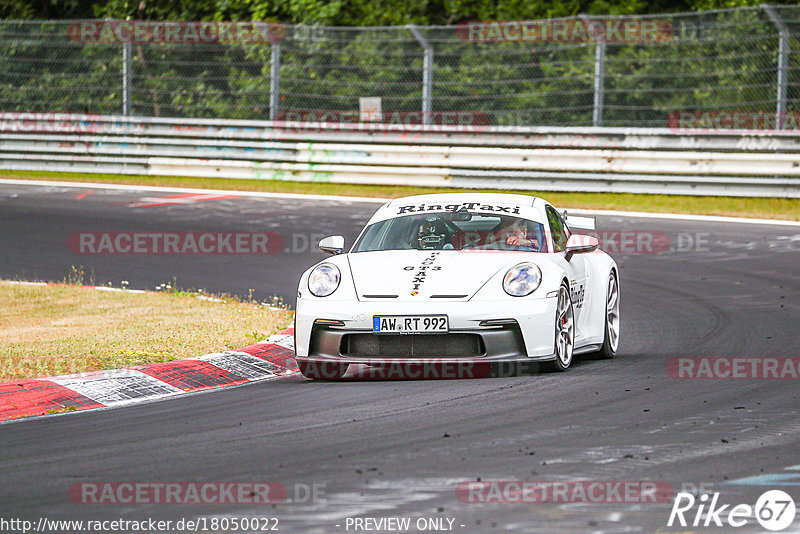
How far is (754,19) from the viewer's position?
18.9 m

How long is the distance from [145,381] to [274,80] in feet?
45.8

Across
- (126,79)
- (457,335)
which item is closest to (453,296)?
(457,335)

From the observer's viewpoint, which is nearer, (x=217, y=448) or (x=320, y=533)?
(x=320, y=533)

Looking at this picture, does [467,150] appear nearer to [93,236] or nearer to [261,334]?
[93,236]

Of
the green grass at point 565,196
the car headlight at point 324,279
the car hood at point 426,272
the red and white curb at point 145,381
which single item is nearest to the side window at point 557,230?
the car hood at point 426,272

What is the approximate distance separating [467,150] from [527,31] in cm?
222

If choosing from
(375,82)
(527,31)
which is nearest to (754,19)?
(527,31)

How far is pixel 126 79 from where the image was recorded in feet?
72.5

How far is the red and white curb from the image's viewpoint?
7.30 m

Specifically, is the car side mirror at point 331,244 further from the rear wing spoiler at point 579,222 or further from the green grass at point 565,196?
the green grass at point 565,196

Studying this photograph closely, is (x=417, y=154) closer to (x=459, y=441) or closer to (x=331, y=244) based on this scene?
(x=331, y=244)

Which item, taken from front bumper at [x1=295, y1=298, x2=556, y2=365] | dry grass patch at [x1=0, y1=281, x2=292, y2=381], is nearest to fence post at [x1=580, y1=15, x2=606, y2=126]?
dry grass patch at [x1=0, y1=281, x2=292, y2=381]

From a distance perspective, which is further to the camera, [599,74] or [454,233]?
[599,74]

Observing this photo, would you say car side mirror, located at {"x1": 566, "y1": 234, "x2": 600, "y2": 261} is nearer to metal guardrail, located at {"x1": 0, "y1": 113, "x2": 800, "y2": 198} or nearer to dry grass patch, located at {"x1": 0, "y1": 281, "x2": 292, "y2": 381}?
dry grass patch, located at {"x1": 0, "y1": 281, "x2": 292, "y2": 381}
